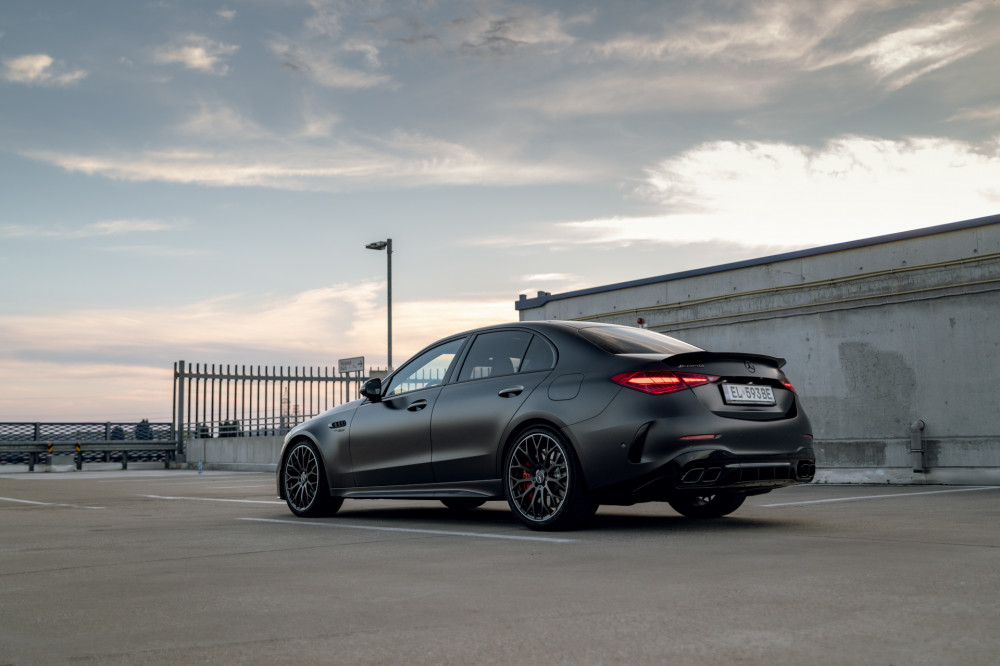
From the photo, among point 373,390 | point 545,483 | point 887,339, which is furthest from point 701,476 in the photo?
point 887,339

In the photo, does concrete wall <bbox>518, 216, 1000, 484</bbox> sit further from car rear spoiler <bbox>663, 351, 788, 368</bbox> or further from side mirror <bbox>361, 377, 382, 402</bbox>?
side mirror <bbox>361, 377, 382, 402</bbox>

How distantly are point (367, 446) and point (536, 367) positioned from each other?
2.04 meters

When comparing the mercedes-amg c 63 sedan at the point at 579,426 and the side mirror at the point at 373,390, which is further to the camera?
the side mirror at the point at 373,390

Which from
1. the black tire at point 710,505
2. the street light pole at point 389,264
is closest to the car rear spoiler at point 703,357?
the black tire at point 710,505

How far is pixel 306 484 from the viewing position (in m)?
9.04

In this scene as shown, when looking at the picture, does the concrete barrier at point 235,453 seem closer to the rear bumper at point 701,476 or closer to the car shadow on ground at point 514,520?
the car shadow on ground at point 514,520

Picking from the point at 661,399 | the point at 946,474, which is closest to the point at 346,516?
the point at 661,399

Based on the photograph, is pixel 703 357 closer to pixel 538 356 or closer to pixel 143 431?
pixel 538 356

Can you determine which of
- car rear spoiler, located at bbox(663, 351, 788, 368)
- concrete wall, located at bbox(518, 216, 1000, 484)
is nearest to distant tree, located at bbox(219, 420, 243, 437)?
concrete wall, located at bbox(518, 216, 1000, 484)

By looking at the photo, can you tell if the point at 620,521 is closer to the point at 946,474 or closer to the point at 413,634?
the point at 413,634

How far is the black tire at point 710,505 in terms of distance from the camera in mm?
7805

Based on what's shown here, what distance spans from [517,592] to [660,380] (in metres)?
2.52

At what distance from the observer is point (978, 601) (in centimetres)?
379

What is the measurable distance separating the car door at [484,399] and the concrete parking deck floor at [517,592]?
0.55 metres
